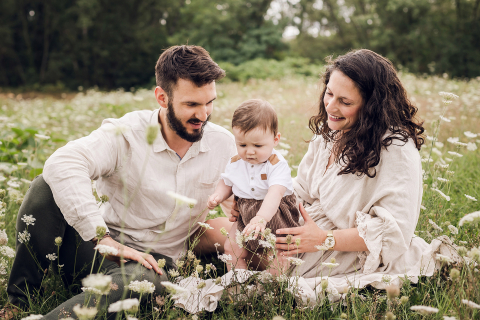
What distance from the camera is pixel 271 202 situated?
6.79 feet

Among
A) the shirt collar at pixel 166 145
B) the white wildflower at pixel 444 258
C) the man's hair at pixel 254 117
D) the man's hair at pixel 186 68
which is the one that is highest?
the man's hair at pixel 186 68

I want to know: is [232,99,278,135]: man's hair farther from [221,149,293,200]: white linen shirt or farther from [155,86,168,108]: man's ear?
[155,86,168,108]: man's ear

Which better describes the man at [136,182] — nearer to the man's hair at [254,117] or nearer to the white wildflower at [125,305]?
the man's hair at [254,117]

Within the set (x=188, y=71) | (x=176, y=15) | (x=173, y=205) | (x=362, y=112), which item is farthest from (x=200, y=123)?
(x=176, y=15)

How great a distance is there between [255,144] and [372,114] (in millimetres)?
709

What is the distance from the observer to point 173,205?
2434 millimetres

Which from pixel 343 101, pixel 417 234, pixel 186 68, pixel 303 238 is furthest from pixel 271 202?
pixel 417 234

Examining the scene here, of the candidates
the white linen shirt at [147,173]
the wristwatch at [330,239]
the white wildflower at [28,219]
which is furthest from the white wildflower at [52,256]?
the wristwatch at [330,239]

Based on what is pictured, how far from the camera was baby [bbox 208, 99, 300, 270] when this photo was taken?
212 centimetres

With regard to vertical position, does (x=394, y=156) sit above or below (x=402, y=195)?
above

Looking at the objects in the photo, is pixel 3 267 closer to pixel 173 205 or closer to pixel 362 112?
pixel 173 205

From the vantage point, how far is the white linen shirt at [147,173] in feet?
7.40

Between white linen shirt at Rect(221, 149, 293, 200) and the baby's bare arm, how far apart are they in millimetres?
73

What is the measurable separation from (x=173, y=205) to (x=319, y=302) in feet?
3.60
